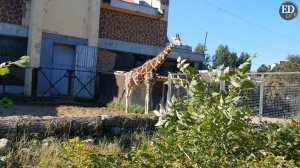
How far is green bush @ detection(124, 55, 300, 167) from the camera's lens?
3873mm

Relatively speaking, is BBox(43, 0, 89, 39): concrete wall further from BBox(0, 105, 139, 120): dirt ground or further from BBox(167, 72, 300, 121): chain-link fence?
BBox(167, 72, 300, 121): chain-link fence

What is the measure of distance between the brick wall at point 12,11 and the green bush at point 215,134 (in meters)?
13.7

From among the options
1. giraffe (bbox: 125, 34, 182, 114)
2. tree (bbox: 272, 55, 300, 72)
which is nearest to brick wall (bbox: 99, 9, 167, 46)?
giraffe (bbox: 125, 34, 182, 114)

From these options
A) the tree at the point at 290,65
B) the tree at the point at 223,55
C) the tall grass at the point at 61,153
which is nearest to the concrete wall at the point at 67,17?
the tall grass at the point at 61,153

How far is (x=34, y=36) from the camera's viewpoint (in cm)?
1725

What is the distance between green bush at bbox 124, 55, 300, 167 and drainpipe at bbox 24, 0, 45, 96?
13.4m

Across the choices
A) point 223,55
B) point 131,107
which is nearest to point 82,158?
point 131,107

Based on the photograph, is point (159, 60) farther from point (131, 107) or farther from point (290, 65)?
point (290, 65)

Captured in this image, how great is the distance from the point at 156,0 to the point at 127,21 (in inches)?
97.4

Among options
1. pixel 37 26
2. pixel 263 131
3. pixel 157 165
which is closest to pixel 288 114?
pixel 263 131

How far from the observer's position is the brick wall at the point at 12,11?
17.0 metres

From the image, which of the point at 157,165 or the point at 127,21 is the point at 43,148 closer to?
the point at 157,165

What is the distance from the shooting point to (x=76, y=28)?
18.7 metres

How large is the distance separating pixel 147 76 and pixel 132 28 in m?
6.70
